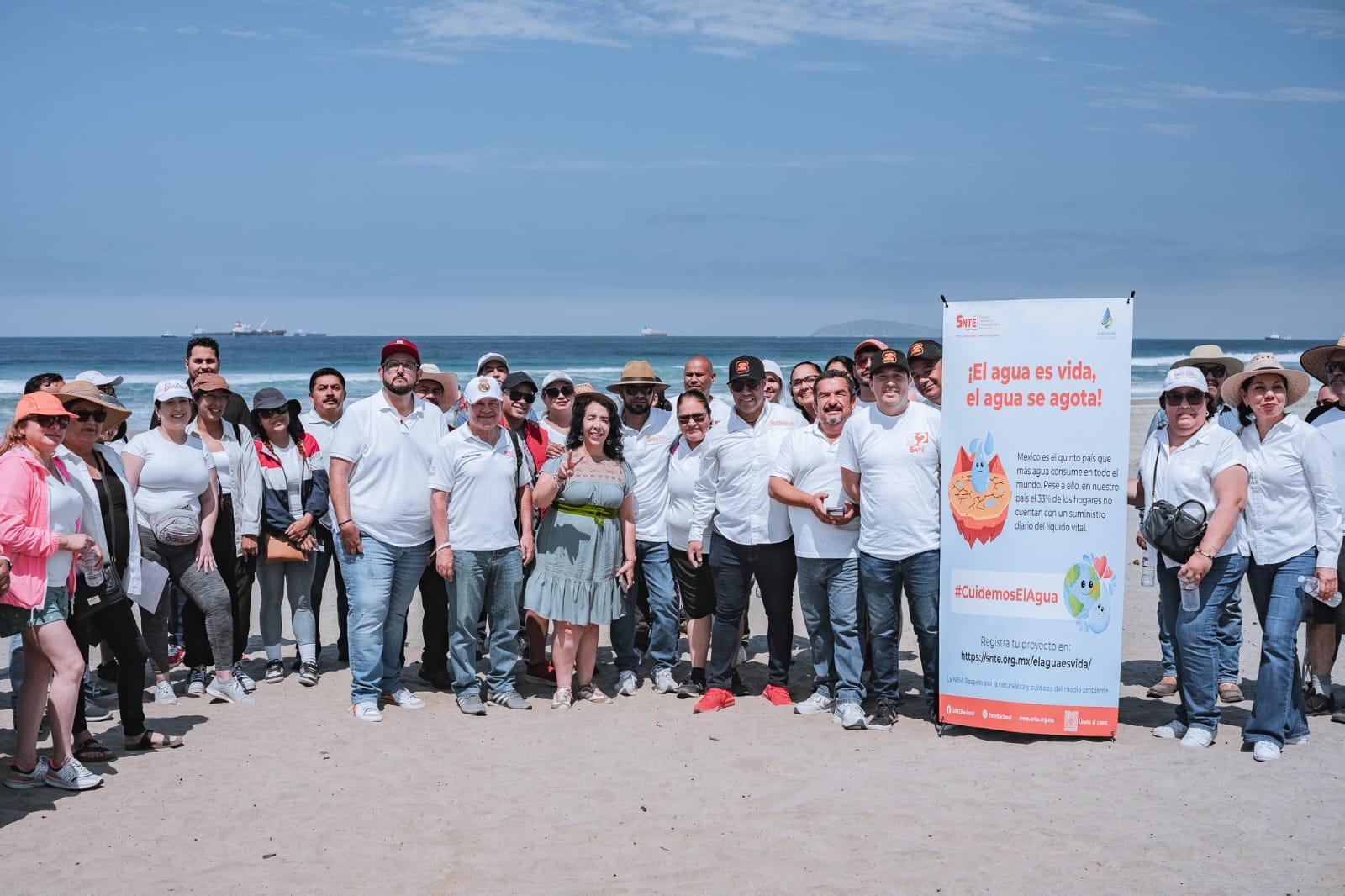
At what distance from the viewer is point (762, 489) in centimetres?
613

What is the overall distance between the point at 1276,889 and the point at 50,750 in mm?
5452

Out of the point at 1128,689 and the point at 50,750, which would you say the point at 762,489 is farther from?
the point at 50,750

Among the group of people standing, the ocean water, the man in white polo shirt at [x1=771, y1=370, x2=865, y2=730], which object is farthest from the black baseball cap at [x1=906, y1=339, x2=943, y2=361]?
the ocean water

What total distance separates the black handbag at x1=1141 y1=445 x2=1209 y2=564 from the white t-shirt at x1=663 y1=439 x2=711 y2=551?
2.38 meters

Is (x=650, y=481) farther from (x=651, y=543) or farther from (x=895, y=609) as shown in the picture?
(x=895, y=609)

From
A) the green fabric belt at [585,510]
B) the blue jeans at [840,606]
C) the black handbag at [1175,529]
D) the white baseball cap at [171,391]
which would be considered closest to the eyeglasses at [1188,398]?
the black handbag at [1175,529]

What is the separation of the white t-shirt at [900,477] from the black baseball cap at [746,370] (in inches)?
26.4

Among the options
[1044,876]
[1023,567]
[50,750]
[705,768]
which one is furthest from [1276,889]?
[50,750]

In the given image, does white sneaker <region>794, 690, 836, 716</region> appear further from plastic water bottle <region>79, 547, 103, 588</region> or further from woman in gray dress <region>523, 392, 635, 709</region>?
plastic water bottle <region>79, 547, 103, 588</region>

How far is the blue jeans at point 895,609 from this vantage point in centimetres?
572

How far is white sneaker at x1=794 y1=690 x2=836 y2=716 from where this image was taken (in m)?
6.10

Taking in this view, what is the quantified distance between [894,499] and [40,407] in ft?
13.1

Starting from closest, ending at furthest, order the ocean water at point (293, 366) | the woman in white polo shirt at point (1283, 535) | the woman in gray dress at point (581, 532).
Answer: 1. the woman in white polo shirt at point (1283, 535)
2. the woman in gray dress at point (581, 532)
3. the ocean water at point (293, 366)

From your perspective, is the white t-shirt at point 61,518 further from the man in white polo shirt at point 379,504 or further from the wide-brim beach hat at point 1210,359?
the wide-brim beach hat at point 1210,359
